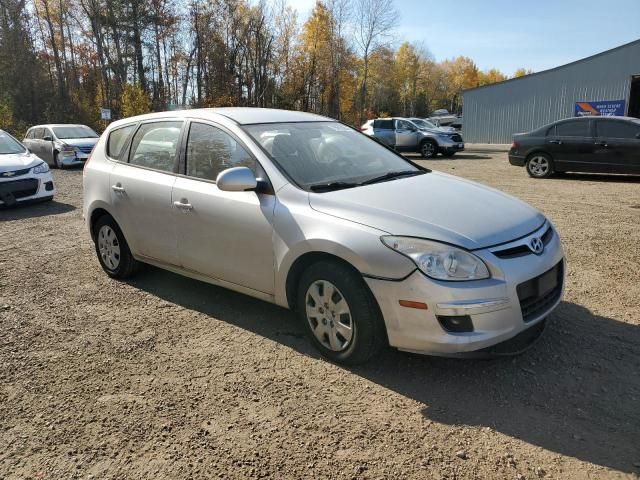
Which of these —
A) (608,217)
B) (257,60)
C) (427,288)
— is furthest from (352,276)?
(257,60)

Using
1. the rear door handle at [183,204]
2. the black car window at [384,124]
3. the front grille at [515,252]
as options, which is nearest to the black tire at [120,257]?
the rear door handle at [183,204]

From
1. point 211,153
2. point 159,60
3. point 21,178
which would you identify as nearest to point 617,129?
point 211,153

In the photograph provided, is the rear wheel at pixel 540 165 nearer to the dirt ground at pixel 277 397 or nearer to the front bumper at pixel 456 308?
the dirt ground at pixel 277 397

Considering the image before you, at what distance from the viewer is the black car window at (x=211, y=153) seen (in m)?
3.88

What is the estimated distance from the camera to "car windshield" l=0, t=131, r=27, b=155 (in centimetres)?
1015

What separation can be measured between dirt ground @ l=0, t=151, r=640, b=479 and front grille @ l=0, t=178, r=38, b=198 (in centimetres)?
552

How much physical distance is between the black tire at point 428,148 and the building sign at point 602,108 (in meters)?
8.75

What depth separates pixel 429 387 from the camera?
10.2ft

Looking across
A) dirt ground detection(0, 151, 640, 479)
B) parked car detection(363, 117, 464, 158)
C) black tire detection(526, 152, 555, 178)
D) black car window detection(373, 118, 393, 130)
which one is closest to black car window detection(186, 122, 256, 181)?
dirt ground detection(0, 151, 640, 479)

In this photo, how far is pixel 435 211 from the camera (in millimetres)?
3211

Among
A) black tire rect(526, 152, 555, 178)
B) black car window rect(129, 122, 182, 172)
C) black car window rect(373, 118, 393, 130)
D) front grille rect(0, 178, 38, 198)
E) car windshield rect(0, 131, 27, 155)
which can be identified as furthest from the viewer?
black car window rect(373, 118, 393, 130)

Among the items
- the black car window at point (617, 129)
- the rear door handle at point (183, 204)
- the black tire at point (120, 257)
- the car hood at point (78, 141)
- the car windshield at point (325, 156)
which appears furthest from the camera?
the car hood at point (78, 141)

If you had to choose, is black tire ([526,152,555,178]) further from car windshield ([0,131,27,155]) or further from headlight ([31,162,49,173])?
car windshield ([0,131,27,155])

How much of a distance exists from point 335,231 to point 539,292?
53.1 inches
